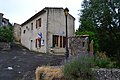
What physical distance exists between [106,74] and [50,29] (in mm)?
24739

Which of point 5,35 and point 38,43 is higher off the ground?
point 5,35

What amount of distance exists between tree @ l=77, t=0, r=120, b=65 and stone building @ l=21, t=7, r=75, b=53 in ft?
35.0

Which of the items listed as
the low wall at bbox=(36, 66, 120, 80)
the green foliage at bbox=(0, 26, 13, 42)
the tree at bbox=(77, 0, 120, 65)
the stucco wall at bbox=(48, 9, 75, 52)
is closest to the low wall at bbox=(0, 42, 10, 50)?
the green foliage at bbox=(0, 26, 13, 42)

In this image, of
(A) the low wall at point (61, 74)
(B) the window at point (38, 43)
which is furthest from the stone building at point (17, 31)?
(A) the low wall at point (61, 74)

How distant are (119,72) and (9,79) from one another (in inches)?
261

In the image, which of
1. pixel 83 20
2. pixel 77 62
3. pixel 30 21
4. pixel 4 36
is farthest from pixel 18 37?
pixel 77 62

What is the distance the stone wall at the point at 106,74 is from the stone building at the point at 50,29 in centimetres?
2357

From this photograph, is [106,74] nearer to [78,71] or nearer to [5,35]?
[78,71]

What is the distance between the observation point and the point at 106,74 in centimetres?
1132

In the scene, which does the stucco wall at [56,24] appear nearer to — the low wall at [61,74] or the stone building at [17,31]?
the stone building at [17,31]

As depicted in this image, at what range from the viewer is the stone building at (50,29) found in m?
35.3

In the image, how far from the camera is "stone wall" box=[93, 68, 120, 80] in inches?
443

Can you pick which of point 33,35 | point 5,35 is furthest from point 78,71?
point 33,35

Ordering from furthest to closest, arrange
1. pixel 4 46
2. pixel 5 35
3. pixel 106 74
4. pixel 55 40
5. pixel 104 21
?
pixel 5 35
pixel 55 40
pixel 4 46
pixel 104 21
pixel 106 74
